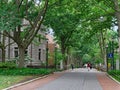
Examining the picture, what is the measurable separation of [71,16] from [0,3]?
13.2 meters

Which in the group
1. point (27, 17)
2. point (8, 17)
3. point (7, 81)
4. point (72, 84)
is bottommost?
point (72, 84)

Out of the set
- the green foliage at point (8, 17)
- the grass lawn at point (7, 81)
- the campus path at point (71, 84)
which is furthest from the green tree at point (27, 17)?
the grass lawn at point (7, 81)

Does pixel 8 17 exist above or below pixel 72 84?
above

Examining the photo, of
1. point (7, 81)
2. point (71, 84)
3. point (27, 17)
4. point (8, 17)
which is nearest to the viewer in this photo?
point (7, 81)

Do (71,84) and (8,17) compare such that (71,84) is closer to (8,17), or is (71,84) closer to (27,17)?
(8,17)

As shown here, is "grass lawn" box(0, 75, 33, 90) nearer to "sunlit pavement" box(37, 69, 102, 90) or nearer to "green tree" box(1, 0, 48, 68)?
"sunlit pavement" box(37, 69, 102, 90)

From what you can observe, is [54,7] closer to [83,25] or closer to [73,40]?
[83,25]

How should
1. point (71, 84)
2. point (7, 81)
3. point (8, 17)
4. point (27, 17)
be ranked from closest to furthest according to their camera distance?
point (7, 81) → point (71, 84) → point (8, 17) → point (27, 17)

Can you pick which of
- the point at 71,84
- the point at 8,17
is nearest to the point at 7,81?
the point at 71,84

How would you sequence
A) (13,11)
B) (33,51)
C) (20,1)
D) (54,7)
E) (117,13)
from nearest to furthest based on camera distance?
(117,13), (13,11), (20,1), (54,7), (33,51)

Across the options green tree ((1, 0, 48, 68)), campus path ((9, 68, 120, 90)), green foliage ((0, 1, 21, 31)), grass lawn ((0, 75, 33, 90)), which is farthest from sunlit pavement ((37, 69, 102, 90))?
green tree ((1, 0, 48, 68))

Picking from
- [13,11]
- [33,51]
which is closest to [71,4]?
[13,11]

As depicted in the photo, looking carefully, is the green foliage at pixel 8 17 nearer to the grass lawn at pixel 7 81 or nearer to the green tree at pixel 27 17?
the green tree at pixel 27 17

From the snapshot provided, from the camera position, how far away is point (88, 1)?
119 feet
